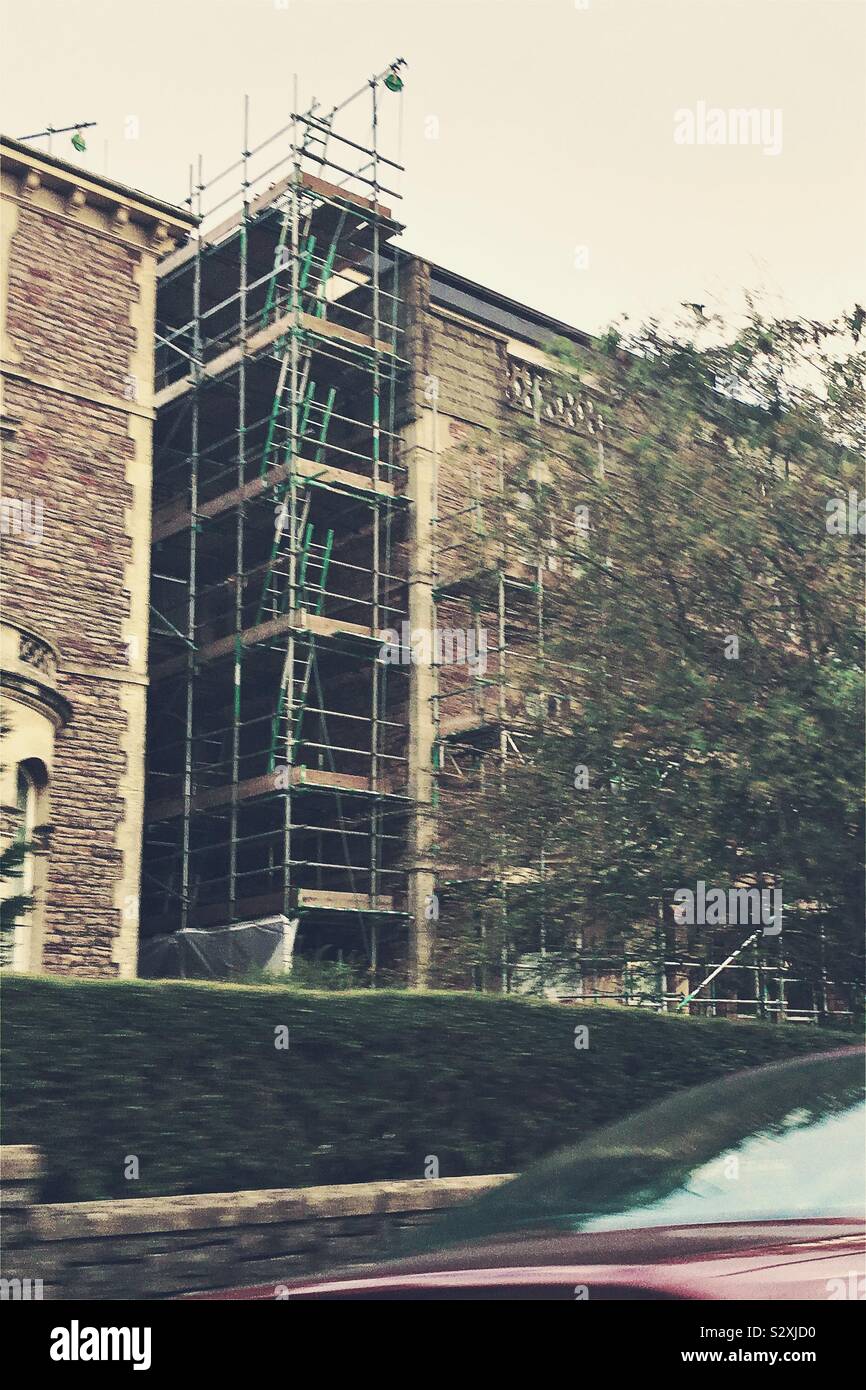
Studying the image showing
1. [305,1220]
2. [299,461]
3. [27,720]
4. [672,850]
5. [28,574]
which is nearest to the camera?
[305,1220]

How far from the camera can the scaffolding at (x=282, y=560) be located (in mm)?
28188

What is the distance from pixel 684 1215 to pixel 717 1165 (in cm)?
40

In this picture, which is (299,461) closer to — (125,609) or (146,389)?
(146,389)

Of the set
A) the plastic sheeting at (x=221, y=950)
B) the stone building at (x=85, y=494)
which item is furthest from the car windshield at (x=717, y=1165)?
the plastic sheeting at (x=221, y=950)

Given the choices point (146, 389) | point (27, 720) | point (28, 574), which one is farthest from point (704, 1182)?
point (146, 389)

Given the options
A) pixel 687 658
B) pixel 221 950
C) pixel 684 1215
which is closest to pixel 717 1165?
pixel 684 1215

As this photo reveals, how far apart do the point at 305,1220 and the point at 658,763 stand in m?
7.25

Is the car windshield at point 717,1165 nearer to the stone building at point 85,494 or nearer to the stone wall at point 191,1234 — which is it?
the stone wall at point 191,1234

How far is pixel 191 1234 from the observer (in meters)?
7.34

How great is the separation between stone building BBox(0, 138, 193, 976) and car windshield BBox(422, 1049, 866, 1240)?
58.1ft

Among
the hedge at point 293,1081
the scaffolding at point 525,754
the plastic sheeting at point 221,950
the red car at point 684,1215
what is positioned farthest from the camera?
the plastic sheeting at point 221,950

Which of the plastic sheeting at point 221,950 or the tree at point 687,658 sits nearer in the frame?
the tree at point 687,658

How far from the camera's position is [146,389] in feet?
83.9

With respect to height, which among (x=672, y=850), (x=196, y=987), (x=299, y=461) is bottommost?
(x=196, y=987)
